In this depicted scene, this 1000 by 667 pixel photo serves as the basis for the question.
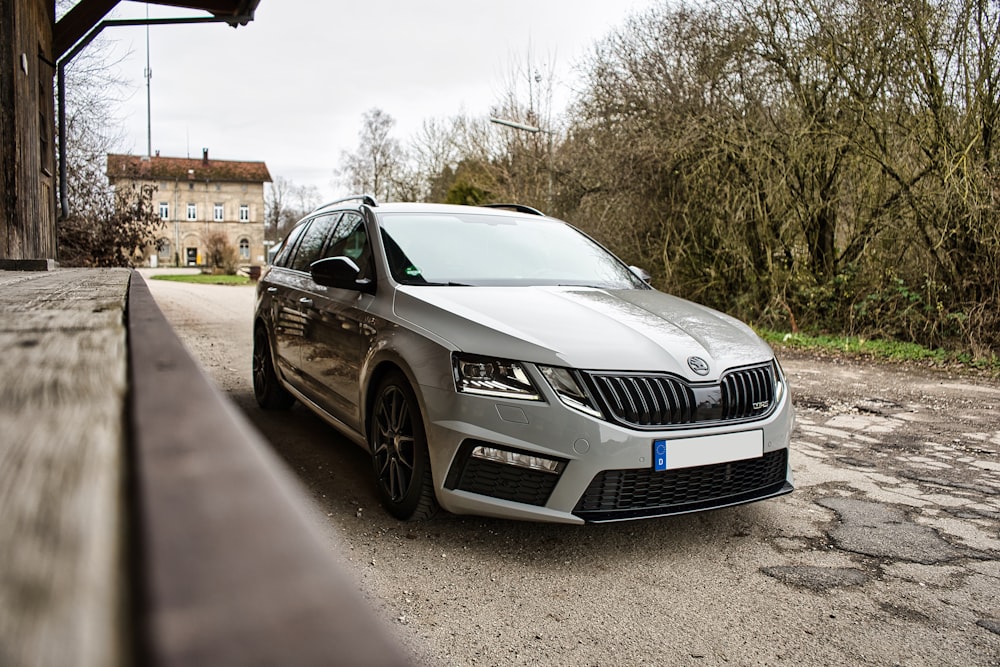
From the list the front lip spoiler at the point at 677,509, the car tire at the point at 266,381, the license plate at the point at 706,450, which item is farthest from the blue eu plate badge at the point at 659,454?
the car tire at the point at 266,381

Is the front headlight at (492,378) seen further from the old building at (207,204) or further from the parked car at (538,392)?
the old building at (207,204)

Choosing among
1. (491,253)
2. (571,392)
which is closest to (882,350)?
(491,253)

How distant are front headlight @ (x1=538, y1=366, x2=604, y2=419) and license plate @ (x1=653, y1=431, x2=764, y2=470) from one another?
0.29 meters

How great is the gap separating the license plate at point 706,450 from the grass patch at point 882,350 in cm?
651

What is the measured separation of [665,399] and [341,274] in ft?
6.41

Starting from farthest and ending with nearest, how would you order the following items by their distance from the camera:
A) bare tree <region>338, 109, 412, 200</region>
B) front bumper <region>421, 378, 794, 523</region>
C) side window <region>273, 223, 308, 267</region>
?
bare tree <region>338, 109, 412, 200</region>
side window <region>273, 223, 308, 267</region>
front bumper <region>421, 378, 794, 523</region>

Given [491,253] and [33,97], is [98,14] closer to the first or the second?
[33,97]

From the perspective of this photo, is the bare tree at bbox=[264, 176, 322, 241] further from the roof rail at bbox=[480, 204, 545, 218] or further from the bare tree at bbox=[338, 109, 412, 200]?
the roof rail at bbox=[480, 204, 545, 218]

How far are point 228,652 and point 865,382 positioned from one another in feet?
28.0

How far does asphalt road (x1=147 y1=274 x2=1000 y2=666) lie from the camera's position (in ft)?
8.24

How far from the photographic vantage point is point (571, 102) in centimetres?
1458

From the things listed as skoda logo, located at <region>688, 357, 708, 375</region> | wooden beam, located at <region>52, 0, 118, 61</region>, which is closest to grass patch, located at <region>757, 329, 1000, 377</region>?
skoda logo, located at <region>688, 357, 708, 375</region>

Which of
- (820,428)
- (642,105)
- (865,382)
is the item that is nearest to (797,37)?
(642,105)

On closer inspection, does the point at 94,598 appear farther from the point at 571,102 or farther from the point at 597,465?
the point at 571,102
